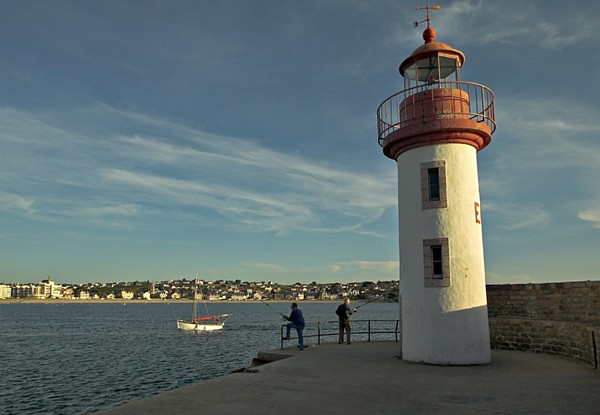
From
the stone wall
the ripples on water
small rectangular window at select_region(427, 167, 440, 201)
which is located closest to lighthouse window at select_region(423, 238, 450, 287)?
small rectangular window at select_region(427, 167, 440, 201)

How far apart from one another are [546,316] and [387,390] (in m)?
11.5

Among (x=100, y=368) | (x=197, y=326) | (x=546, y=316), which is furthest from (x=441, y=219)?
(x=197, y=326)

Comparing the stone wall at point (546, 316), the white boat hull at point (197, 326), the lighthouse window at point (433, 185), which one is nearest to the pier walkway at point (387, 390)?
the stone wall at point (546, 316)

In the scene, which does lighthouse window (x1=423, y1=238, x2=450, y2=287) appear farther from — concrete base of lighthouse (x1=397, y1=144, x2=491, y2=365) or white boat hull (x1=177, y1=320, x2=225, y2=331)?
white boat hull (x1=177, y1=320, x2=225, y2=331)

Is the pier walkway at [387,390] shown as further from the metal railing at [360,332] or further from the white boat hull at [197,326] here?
the white boat hull at [197,326]

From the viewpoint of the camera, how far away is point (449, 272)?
14156mm

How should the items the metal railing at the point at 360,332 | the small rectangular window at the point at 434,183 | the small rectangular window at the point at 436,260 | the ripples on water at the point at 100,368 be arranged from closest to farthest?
the small rectangular window at the point at 436,260, the small rectangular window at the point at 434,183, the metal railing at the point at 360,332, the ripples on water at the point at 100,368

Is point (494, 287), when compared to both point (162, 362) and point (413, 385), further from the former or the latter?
point (162, 362)

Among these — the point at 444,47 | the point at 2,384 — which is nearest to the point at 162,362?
the point at 2,384

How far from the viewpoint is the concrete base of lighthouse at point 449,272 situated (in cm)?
1398

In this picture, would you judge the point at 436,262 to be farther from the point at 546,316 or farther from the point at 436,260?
the point at 546,316

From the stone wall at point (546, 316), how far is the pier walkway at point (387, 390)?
41.1 inches

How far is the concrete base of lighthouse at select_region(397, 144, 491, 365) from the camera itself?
13977 mm

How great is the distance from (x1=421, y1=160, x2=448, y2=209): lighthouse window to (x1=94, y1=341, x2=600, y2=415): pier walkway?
4705mm
